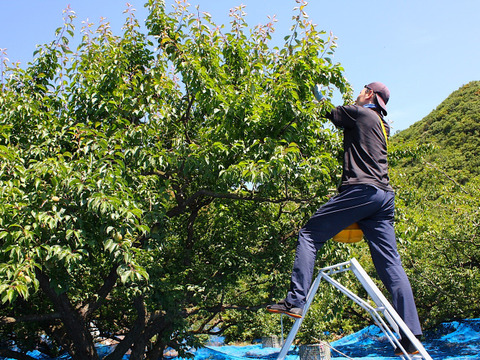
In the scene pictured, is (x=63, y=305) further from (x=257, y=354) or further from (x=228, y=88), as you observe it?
(x=257, y=354)

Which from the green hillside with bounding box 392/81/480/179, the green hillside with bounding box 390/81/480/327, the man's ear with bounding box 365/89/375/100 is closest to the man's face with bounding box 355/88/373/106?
the man's ear with bounding box 365/89/375/100

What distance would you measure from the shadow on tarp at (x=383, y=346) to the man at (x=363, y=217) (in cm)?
762

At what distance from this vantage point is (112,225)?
3.81 meters

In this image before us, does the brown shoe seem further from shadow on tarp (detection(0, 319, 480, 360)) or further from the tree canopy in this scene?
shadow on tarp (detection(0, 319, 480, 360))

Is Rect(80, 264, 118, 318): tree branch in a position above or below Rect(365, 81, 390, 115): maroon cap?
below

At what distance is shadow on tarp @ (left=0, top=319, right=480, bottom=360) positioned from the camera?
9555 millimetres

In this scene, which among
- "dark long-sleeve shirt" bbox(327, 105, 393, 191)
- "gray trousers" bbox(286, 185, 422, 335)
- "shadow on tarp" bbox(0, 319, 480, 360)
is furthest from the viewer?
"shadow on tarp" bbox(0, 319, 480, 360)

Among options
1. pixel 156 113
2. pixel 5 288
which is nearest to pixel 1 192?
pixel 5 288

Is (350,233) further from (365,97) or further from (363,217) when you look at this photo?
(365,97)

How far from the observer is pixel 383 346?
37.2 ft

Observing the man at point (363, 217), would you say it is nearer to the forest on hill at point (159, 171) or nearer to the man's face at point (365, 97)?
the man's face at point (365, 97)

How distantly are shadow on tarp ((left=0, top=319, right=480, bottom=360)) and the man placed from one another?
762 centimetres

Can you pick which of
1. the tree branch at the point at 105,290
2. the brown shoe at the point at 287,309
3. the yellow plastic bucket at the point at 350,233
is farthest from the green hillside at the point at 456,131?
the brown shoe at the point at 287,309

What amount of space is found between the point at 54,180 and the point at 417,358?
310cm
